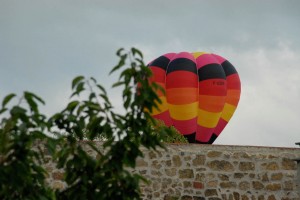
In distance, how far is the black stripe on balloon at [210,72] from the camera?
62.5ft

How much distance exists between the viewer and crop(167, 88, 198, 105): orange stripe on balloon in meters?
18.7

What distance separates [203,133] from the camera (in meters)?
19.6

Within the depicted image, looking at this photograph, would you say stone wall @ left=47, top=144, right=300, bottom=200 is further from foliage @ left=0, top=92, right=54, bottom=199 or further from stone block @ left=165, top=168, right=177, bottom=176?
foliage @ left=0, top=92, right=54, bottom=199

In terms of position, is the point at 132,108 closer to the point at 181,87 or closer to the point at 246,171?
the point at 246,171

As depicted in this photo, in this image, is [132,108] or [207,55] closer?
[132,108]

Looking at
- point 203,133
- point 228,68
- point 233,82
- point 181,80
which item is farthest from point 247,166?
point 228,68

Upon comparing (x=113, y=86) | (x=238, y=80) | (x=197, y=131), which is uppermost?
(x=238, y=80)

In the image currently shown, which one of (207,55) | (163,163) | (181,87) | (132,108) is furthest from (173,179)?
(207,55)

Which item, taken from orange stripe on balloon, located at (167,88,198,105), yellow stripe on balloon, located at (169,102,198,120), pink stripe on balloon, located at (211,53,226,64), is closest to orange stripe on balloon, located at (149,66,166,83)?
orange stripe on balloon, located at (167,88,198,105)

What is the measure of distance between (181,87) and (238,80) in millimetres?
2575

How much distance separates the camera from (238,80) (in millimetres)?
20266

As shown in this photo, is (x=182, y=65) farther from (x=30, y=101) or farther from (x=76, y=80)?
(x=30, y=101)

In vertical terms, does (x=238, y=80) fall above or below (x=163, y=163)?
above

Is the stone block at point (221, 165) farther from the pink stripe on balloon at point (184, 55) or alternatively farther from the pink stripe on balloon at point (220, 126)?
the pink stripe on balloon at point (220, 126)
